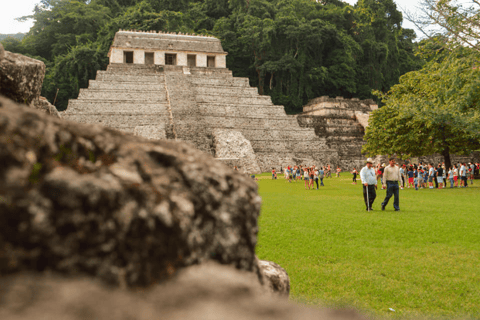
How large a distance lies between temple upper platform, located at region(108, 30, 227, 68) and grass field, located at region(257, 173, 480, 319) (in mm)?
34871

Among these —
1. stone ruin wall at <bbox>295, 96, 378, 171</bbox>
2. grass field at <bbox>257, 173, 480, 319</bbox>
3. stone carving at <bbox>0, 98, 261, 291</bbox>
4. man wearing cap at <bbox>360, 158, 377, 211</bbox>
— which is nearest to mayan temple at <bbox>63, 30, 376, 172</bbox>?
stone ruin wall at <bbox>295, 96, 378, 171</bbox>

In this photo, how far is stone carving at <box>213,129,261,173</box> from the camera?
26625 mm

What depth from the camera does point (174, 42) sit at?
41.7 meters

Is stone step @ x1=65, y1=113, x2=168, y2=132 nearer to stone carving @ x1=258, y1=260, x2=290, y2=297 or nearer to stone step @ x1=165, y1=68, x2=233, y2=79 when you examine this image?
stone step @ x1=165, y1=68, x2=233, y2=79

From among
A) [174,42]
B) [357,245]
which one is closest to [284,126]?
[174,42]

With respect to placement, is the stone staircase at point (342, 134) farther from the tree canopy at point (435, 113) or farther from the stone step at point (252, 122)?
the tree canopy at point (435, 113)

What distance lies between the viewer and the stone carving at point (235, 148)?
26.6m

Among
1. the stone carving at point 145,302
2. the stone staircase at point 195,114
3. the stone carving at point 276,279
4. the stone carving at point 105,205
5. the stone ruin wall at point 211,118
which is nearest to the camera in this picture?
the stone carving at point 145,302

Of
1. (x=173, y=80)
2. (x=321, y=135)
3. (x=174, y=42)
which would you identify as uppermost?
(x=174, y=42)

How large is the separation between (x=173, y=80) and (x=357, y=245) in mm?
31303

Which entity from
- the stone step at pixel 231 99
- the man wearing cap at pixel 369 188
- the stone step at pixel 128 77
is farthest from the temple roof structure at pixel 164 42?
the man wearing cap at pixel 369 188

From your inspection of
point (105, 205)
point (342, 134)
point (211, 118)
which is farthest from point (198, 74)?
point (105, 205)

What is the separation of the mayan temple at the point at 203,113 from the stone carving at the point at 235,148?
0.07m

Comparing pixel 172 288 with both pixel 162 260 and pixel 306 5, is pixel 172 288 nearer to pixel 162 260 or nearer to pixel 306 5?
pixel 162 260
